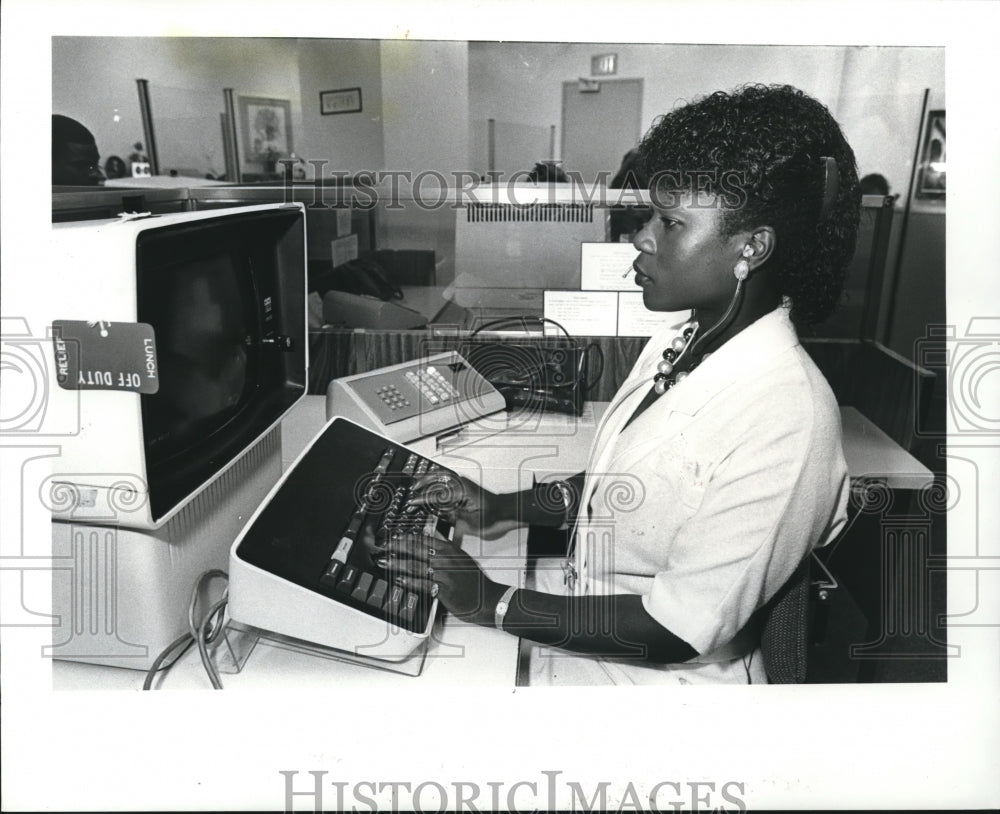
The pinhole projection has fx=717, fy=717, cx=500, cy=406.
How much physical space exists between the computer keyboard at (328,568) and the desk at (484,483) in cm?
6

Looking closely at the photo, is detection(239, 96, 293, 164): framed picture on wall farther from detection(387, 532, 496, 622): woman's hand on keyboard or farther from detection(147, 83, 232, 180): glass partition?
detection(387, 532, 496, 622): woman's hand on keyboard

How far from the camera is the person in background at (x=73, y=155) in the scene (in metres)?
0.83

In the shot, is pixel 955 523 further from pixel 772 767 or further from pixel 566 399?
pixel 566 399

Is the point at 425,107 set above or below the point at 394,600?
above

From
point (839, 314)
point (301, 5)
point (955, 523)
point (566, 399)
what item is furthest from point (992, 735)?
point (301, 5)

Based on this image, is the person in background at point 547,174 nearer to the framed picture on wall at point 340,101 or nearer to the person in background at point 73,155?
the framed picture on wall at point 340,101

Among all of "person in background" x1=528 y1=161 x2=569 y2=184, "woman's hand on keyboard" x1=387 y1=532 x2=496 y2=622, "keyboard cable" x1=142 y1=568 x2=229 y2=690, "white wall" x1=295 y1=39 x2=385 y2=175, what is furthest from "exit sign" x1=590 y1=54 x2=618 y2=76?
"keyboard cable" x1=142 y1=568 x2=229 y2=690

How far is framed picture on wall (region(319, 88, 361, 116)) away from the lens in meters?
1.01

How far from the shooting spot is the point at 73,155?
2.95 feet

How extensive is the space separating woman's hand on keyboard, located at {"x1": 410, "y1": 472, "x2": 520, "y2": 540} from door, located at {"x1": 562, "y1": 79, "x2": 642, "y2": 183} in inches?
19.3

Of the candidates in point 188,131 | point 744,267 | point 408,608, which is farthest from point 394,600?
point 188,131

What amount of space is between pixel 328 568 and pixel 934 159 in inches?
37.7

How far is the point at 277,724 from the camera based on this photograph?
2.68 feet

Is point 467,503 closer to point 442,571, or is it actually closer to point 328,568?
point 442,571
